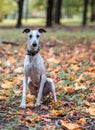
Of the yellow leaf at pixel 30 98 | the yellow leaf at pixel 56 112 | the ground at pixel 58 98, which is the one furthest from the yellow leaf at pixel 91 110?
the yellow leaf at pixel 30 98

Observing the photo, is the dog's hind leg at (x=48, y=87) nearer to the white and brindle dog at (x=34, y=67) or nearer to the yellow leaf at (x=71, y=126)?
the white and brindle dog at (x=34, y=67)

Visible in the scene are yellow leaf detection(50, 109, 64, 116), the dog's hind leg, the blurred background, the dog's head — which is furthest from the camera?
the blurred background

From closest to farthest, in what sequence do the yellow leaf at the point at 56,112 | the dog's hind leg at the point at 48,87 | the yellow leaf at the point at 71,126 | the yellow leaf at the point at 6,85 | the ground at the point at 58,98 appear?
the yellow leaf at the point at 71,126, the ground at the point at 58,98, the yellow leaf at the point at 56,112, the dog's hind leg at the point at 48,87, the yellow leaf at the point at 6,85

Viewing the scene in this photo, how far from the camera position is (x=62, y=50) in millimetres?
13609

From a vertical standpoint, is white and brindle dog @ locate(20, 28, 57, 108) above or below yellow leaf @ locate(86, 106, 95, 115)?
above

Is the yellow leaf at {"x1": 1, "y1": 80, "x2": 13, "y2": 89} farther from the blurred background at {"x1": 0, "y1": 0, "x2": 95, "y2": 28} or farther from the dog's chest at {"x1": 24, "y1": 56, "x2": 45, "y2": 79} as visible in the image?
the blurred background at {"x1": 0, "y1": 0, "x2": 95, "y2": 28}

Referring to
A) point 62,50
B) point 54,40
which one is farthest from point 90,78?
point 54,40

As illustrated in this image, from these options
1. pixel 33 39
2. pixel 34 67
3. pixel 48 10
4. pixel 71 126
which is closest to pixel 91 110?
pixel 71 126

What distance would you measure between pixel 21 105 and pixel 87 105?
1.11 m

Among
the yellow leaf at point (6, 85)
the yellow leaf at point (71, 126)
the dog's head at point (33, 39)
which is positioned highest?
the dog's head at point (33, 39)

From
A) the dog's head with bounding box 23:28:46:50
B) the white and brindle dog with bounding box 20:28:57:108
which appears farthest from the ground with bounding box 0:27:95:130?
the dog's head with bounding box 23:28:46:50

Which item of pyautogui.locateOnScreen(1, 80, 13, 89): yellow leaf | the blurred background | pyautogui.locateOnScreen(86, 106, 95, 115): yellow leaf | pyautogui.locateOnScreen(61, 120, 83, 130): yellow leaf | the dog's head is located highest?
the dog's head

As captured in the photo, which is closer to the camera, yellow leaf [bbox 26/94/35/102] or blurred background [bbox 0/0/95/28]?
yellow leaf [bbox 26/94/35/102]

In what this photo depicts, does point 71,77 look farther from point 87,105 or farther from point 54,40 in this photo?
point 54,40
